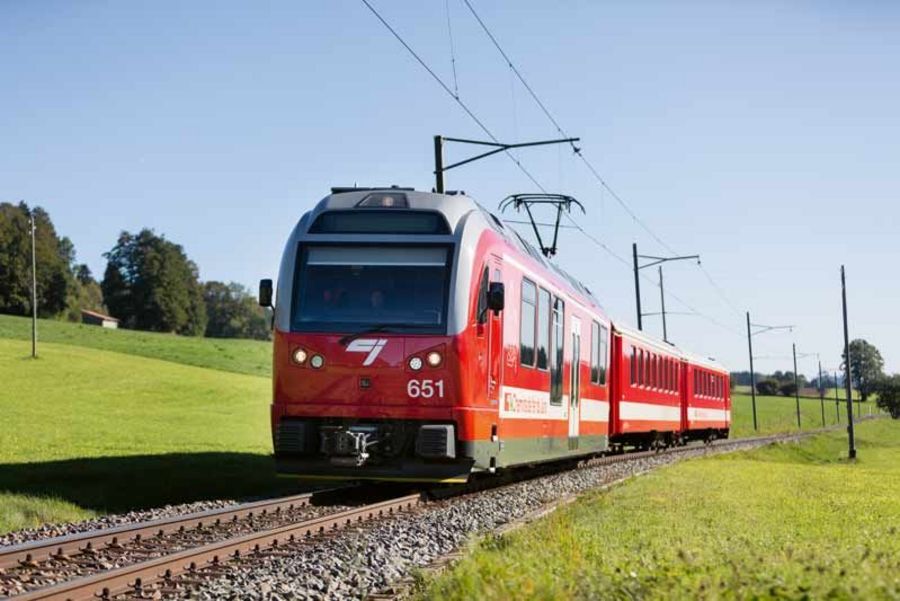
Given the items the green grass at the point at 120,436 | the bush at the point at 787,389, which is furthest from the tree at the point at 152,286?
the bush at the point at 787,389

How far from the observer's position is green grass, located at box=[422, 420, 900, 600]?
6.47 m

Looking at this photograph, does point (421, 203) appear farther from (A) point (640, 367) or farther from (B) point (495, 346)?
(A) point (640, 367)

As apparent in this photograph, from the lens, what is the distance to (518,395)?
16672 mm

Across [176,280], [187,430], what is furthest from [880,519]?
[176,280]

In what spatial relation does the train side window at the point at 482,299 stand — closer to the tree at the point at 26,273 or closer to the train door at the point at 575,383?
the train door at the point at 575,383

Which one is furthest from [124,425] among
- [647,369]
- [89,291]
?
[89,291]

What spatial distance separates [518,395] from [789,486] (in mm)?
6026

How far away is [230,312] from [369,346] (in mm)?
157708

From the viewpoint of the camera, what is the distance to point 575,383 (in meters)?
21.4

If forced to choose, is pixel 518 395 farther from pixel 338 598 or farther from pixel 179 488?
pixel 338 598

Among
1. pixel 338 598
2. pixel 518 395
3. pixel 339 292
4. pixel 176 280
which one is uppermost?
pixel 176 280

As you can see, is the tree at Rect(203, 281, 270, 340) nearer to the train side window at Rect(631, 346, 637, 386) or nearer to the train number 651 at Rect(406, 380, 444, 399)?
the train side window at Rect(631, 346, 637, 386)

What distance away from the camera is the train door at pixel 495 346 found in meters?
15.1

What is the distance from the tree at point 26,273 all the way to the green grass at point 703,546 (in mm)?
105412
